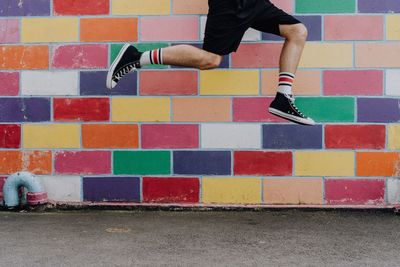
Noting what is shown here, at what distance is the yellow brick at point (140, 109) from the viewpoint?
3348 mm

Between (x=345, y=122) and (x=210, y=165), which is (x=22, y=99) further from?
(x=345, y=122)

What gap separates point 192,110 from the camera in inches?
131

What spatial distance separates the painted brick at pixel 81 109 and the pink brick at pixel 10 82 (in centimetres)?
26

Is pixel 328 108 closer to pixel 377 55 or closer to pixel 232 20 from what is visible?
pixel 377 55

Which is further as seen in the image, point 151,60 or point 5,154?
point 5,154

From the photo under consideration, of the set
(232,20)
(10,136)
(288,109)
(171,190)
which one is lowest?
(171,190)

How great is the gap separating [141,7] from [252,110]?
0.91m

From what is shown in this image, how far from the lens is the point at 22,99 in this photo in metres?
3.41

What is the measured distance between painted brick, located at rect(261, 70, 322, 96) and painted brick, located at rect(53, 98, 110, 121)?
97cm

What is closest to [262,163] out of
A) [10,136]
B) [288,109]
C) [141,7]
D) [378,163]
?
[288,109]

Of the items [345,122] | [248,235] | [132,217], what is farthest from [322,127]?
[132,217]

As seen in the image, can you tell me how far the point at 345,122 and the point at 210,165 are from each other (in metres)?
0.84

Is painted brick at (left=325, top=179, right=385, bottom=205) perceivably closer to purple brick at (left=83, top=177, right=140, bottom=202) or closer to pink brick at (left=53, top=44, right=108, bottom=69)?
purple brick at (left=83, top=177, right=140, bottom=202)

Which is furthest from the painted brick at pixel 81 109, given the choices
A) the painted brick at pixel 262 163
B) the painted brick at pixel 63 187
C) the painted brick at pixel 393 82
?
the painted brick at pixel 393 82
